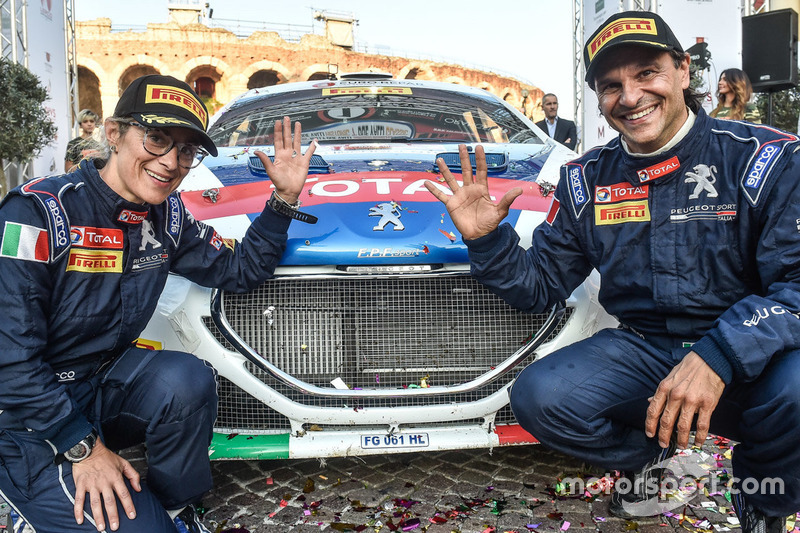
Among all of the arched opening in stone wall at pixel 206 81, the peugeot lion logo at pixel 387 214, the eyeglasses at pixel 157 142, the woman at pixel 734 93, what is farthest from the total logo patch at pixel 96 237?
the arched opening in stone wall at pixel 206 81

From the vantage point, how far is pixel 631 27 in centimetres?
201

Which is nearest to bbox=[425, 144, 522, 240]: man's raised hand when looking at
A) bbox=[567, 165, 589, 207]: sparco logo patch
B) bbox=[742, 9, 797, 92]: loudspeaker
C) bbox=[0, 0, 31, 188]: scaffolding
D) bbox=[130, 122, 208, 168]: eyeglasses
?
bbox=[567, 165, 589, 207]: sparco logo patch

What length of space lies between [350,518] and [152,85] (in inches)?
60.5

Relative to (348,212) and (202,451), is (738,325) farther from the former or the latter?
(202,451)

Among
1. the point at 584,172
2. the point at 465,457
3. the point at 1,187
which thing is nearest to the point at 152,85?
the point at 584,172

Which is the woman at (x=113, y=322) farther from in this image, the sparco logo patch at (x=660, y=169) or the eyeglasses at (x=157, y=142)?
the sparco logo patch at (x=660, y=169)

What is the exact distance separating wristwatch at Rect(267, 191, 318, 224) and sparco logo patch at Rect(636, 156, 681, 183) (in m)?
1.11

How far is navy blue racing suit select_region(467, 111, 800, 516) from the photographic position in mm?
1832

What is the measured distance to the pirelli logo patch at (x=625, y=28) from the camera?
1996 mm

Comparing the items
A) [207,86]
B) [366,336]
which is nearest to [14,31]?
[366,336]

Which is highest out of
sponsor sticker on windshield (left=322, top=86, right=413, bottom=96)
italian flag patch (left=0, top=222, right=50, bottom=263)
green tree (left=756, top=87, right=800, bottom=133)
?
green tree (left=756, top=87, right=800, bottom=133)

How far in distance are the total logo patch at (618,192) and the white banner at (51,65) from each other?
9.37 m

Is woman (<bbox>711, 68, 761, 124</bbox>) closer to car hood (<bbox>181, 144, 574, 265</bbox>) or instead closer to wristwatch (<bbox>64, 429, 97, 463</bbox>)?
car hood (<bbox>181, 144, 574, 265</bbox>)

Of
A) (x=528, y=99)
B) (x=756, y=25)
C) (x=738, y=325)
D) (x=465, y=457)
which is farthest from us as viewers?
(x=528, y=99)
